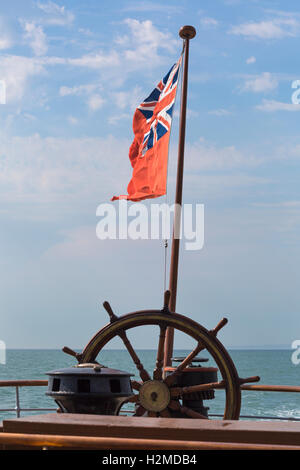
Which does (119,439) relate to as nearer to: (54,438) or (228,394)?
(54,438)

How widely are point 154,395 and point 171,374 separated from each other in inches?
7.9

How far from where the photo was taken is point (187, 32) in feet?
22.4

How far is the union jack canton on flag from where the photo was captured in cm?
658

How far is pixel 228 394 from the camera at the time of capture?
187 inches

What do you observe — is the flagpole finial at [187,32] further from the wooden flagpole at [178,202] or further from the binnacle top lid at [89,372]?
the binnacle top lid at [89,372]

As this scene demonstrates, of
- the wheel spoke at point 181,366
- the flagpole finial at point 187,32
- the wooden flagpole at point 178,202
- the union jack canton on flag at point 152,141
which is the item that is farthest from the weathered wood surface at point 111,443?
the flagpole finial at point 187,32

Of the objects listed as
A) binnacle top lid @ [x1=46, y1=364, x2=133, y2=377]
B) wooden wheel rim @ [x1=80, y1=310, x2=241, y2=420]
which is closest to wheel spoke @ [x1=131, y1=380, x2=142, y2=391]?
wooden wheel rim @ [x1=80, y1=310, x2=241, y2=420]

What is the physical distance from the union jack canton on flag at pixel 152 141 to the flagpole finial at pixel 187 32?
0.81 feet

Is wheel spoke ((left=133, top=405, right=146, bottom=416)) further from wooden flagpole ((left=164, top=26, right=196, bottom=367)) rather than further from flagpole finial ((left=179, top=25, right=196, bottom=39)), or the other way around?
flagpole finial ((left=179, top=25, right=196, bottom=39))

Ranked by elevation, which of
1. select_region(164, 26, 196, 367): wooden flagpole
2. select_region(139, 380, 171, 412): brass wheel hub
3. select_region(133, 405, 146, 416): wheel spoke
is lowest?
select_region(133, 405, 146, 416): wheel spoke

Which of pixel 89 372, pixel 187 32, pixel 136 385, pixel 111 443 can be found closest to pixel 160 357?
pixel 136 385

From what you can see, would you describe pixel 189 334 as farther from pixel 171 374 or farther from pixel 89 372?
pixel 89 372
